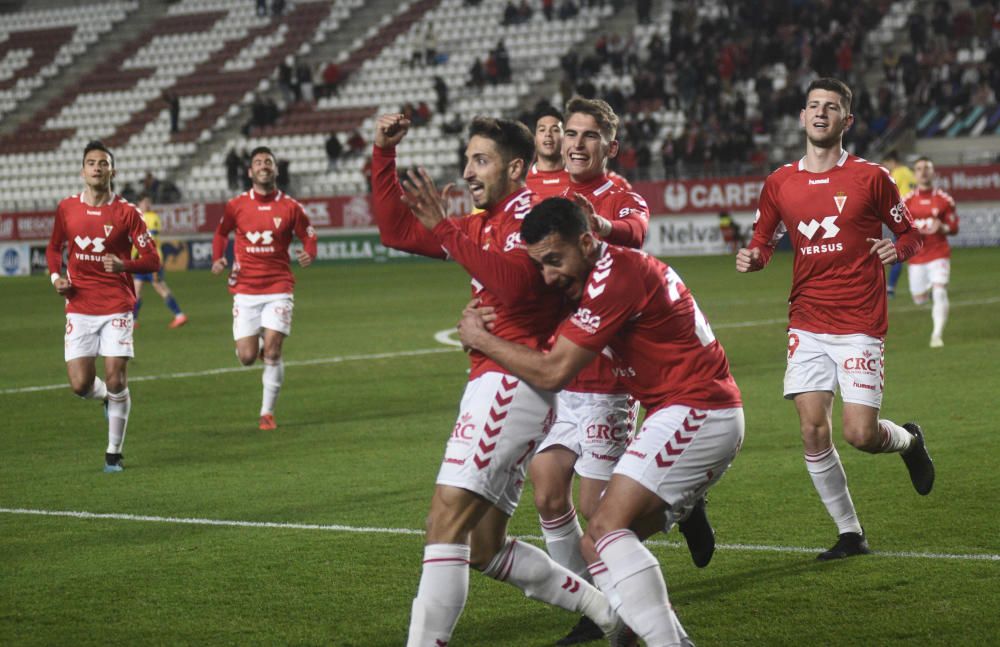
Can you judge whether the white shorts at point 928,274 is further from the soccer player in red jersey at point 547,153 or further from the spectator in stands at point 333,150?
the spectator in stands at point 333,150

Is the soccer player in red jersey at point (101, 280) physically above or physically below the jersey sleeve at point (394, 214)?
below

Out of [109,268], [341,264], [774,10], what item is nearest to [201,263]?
[341,264]

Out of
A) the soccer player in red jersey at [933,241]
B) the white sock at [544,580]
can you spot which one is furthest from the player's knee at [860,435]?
the soccer player in red jersey at [933,241]

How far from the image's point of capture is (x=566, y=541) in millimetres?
6203

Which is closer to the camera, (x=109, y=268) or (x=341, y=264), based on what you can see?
(x=109, y=268)

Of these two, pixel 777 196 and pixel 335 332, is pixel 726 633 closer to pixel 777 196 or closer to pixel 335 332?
pixel 777 196

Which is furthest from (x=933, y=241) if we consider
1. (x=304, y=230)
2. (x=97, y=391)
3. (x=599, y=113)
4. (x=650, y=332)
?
(x=650, y=332)

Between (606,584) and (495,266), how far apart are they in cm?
124

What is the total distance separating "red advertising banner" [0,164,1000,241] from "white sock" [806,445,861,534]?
82.6 feet

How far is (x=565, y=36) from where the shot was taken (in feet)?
151

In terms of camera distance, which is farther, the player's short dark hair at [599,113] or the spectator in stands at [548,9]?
the spectator in stands at [548,9]

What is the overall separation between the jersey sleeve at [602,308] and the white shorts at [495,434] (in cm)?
32

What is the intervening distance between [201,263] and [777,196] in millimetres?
36458

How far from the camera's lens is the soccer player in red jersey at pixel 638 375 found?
5.05 m
